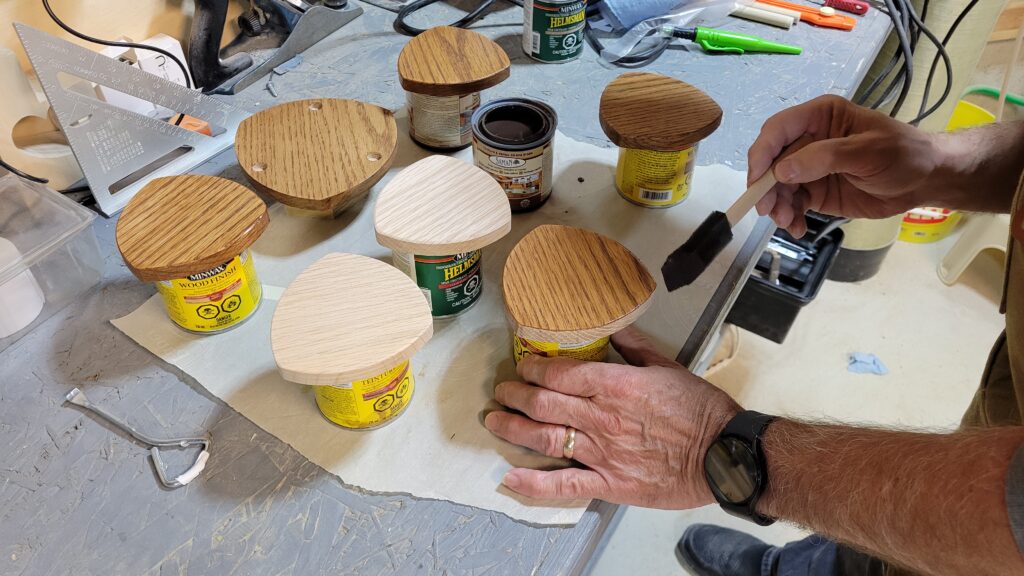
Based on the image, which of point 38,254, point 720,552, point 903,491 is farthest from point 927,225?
point 38,254

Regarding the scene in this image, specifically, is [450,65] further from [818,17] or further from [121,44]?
[818,17]

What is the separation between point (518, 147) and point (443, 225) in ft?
0.54

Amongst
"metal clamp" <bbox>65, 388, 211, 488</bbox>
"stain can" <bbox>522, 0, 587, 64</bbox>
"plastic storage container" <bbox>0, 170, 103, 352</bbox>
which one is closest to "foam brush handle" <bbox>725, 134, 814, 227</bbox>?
"stain can" <bbox>522, 0, 587, 64</bbox>

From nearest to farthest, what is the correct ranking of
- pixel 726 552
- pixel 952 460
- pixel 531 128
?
pixel 952 460, pixel 531 128, pixel 726 552

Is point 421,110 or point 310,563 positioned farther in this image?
point 421,110

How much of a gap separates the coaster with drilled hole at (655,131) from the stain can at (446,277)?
0.26 m

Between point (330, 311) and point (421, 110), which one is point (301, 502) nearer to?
point (330, 311)

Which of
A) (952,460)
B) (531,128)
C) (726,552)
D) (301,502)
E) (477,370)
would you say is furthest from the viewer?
(726,552)

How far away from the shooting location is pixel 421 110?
94cm

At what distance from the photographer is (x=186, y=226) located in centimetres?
69

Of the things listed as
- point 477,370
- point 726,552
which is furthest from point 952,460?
point 726,552

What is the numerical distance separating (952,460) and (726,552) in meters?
0.84

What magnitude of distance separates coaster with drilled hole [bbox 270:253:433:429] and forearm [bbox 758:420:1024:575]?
1.16 ft

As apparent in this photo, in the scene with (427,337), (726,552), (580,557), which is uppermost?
(427,337)
